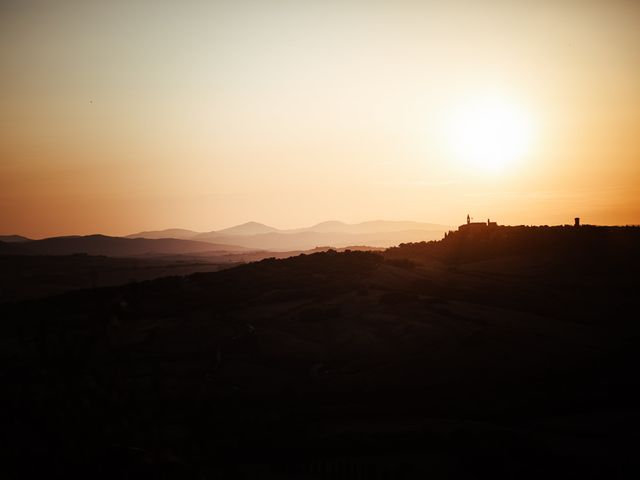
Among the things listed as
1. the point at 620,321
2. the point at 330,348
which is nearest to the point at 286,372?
the point at 330,348

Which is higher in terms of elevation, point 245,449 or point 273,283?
point 273,283

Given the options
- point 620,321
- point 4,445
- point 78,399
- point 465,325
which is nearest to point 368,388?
point 465,325

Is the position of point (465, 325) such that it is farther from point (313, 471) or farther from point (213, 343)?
point (313, 471)

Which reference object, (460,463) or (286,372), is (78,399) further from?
(460,463)

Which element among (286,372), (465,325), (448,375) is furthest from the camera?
(465,325)

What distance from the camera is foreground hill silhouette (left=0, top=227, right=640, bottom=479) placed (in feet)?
57.7

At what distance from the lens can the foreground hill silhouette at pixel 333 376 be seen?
57.7 ft

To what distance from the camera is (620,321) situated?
1262 inches

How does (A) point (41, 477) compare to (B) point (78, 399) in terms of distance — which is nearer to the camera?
(A) point (41, 477)

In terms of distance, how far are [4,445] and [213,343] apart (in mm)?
12211

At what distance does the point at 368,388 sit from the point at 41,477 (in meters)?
12.4

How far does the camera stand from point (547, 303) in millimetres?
36469

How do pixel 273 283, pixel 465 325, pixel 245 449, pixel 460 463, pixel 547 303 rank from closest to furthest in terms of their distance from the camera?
pixel 460 463 → pixel 245 449 → pixel 465 325 → pixel 547 303 → pixel 273 283

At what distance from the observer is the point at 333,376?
25250 millimetres
